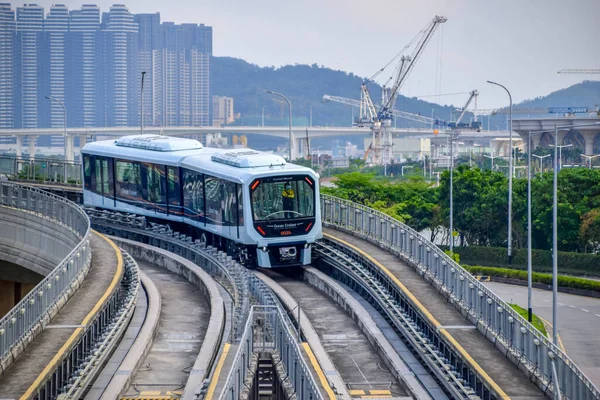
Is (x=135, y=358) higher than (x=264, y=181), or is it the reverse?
(x=264, y=181)

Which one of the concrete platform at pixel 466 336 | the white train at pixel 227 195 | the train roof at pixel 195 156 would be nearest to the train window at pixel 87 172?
the train roof at pixel 195 156

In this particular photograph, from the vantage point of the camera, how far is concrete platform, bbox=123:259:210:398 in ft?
78.0

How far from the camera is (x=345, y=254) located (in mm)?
37062

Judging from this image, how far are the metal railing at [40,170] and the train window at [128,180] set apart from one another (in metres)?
11.1

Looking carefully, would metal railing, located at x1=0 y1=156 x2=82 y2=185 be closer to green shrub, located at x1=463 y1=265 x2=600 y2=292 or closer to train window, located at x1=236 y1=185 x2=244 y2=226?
green shrub, located at x1=463 y1=265 x2=600 y2=292

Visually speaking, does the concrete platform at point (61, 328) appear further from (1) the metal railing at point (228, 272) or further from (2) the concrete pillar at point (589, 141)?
(2) the concrete pillar at point (589, 141)

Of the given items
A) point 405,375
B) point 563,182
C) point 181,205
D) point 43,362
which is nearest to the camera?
point 43,362

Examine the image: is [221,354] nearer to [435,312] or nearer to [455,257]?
[435,312]

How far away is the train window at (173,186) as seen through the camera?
41906 mm

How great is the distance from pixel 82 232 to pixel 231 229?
4.88 meters

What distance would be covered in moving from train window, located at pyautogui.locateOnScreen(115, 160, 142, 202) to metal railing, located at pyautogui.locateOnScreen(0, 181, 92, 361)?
4.18 meters

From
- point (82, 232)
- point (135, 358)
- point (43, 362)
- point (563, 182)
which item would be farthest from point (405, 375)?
point (563, 182)

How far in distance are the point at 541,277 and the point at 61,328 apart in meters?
31.6

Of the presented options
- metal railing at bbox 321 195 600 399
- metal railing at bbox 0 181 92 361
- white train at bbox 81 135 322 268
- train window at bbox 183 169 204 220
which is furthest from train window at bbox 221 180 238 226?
metal railing at bbox 321 195 600 399
